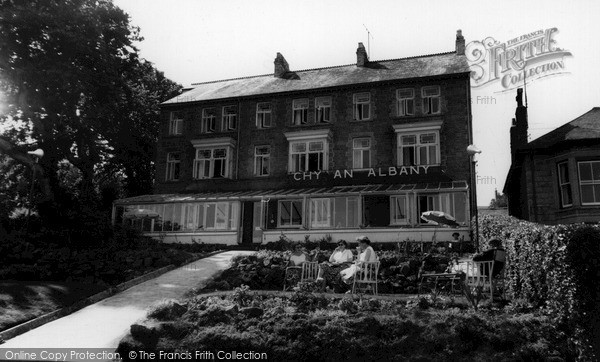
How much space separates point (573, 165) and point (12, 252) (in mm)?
24417

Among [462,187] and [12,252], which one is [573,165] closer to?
[462,187]

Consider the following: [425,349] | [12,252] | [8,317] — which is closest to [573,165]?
[425,349]

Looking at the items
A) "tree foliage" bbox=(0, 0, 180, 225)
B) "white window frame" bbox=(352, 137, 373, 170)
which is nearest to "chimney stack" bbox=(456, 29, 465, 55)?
"white window frame" bbox=(352, 137, 373, 170)

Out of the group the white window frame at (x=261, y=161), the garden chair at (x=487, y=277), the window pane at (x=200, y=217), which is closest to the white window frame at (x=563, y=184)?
the garden chair at (x=487, y=277)

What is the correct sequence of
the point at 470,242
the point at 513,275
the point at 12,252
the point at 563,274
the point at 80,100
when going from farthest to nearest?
1. the point at 80,100
2. the point at 470,242
3. the point at 12,252
4. the point at 513,275
5. the point at 563,274

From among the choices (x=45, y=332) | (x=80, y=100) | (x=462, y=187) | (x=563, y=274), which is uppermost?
(x=80, y=100)

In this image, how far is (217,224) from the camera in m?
31.7

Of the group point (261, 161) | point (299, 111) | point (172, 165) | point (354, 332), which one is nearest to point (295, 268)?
point (354, 332)

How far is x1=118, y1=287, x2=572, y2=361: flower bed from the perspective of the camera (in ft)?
30.1

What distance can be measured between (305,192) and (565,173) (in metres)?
13.3

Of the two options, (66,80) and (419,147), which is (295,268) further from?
(66,80)

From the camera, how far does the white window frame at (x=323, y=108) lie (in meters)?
33.8

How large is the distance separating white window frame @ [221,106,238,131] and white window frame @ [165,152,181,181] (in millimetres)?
3890

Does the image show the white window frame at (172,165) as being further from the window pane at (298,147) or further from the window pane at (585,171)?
the window pane at (585,171)
